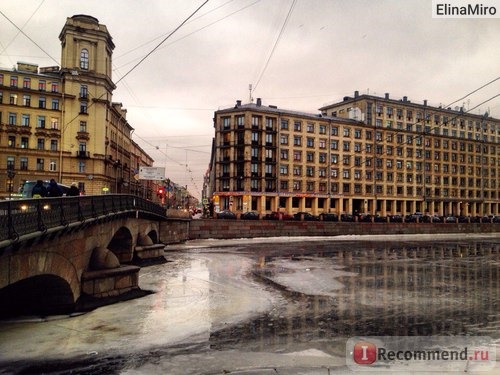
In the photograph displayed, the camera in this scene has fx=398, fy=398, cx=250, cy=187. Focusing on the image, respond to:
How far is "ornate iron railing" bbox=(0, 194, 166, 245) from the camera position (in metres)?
9.10

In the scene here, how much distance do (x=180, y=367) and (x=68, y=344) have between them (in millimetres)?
3874

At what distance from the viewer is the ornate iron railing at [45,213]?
9.10 meters

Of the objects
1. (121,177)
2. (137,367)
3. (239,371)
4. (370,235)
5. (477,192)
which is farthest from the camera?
(477,192)

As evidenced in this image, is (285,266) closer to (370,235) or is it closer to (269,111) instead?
(370,235)

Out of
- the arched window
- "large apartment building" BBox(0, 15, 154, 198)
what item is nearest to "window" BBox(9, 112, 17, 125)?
"large apartment building" BBox(0, 15, 154, 198)

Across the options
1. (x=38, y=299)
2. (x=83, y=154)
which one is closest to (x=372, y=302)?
(x=38, y=299)

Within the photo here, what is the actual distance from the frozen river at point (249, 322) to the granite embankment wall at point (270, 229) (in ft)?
68.4

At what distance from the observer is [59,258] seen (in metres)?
12.9

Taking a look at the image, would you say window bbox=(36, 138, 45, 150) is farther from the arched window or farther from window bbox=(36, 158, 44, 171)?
the arched window

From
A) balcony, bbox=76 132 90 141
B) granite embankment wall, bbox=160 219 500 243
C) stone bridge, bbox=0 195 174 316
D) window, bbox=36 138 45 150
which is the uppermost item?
balcony, bbox=76 132 90 141

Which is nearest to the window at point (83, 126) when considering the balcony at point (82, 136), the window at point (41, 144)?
the balcony at point (82, 136)

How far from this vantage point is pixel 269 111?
7262 centimetres

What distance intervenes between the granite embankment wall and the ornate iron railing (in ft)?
85.5

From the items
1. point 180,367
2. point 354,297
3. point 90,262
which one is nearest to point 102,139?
point 90,262
